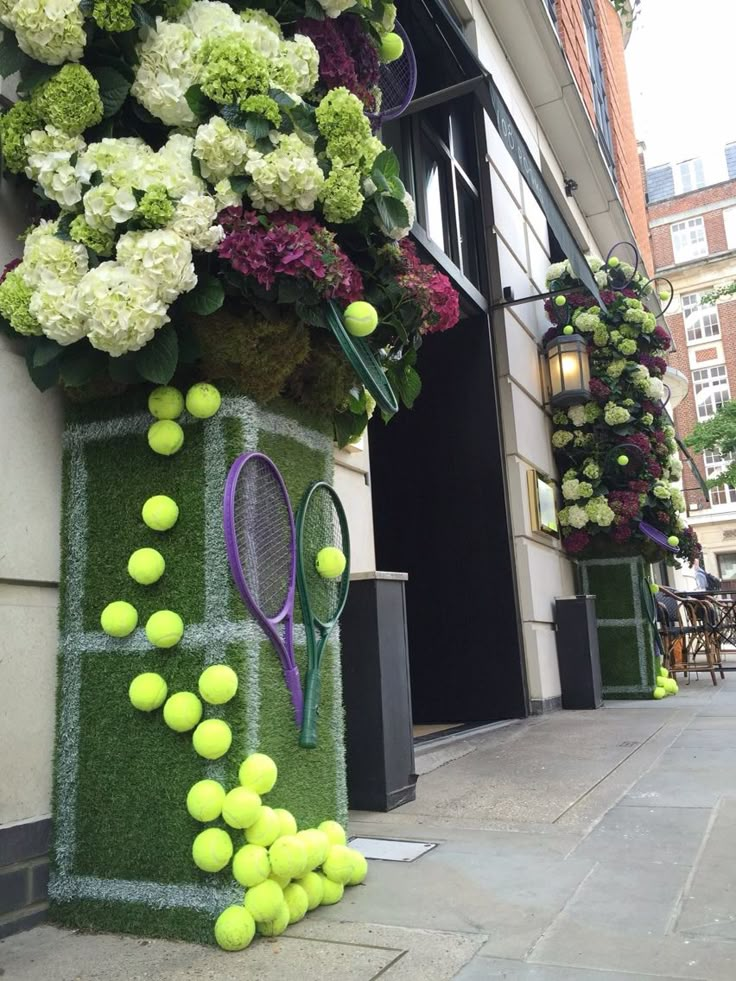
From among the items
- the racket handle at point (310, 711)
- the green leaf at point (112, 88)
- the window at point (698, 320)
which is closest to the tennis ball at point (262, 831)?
the racket handle at point (310, 711)

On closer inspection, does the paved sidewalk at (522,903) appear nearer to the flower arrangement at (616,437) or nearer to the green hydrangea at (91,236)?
the green hydrangea at (91,236)

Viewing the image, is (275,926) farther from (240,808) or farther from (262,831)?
(240,808)

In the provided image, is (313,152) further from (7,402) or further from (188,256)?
(7,402)

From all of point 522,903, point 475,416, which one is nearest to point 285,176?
point 522,903

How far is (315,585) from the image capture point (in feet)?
10.4

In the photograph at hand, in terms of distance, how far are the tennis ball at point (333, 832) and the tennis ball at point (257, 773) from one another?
0.42 m

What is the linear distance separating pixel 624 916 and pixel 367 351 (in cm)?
199

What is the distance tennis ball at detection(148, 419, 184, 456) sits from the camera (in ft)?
9.20

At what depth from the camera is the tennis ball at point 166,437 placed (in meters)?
2.80

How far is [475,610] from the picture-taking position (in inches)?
314

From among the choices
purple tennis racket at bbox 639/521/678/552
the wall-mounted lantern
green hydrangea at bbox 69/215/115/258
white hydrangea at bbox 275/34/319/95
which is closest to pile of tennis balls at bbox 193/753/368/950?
green hydrangea at bbox 69/215/115/258

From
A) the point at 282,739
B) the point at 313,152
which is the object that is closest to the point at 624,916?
the point at 282,739

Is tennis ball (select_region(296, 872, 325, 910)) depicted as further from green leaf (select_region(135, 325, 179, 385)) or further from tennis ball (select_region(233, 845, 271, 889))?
green leaf (select_region(135, 325, 179, 385))

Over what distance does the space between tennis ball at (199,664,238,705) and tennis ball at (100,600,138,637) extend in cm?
35
